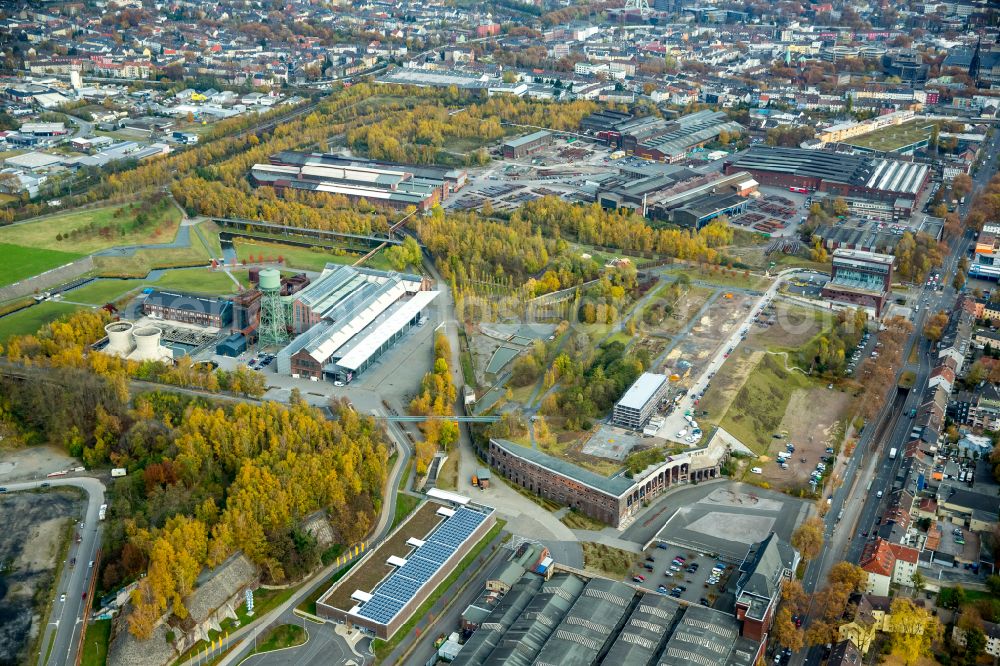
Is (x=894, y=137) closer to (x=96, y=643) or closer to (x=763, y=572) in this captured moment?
(x=763, y=572)

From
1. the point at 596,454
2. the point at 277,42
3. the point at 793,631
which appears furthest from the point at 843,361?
the point at 277,42

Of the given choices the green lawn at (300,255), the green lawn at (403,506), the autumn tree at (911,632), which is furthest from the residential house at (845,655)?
the green lawn at (300,255)

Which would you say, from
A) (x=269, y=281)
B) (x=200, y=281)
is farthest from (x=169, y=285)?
(x=269, y=281)

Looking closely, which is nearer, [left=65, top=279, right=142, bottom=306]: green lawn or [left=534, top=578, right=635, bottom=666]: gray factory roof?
[left=534, top=578, right=635, bottom=666]: gray factory roof

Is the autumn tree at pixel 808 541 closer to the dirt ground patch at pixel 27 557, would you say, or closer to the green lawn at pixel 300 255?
the dirt ground patch at pixel 27 557

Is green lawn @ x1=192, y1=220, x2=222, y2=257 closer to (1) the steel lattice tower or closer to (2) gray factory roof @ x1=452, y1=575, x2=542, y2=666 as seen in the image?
(2) gray factory roof @ x1=452, y1=575, x2=542, y2=666

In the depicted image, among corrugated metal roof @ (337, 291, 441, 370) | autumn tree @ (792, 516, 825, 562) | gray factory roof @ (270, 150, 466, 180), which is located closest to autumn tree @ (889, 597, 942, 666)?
autumn tree @ (792, 516, 825, 562)

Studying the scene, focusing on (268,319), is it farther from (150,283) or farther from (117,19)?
(117,19)
